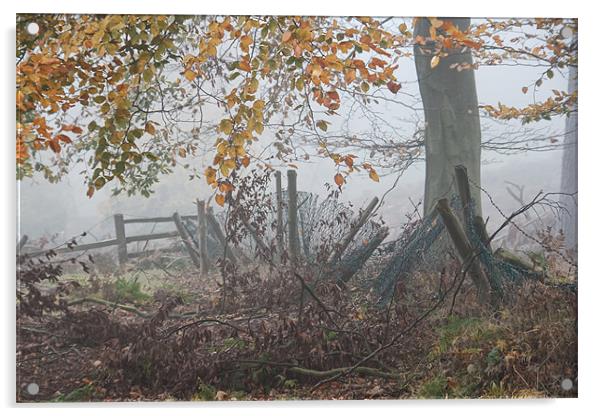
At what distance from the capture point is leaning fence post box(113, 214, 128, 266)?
3484mm

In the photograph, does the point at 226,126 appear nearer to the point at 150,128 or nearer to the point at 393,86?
the point at 150,128

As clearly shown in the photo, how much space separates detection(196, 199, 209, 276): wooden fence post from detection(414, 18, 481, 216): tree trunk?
1190 mm

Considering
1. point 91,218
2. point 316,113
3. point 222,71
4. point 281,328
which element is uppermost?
point 222,71

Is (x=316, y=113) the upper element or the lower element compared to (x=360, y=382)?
upper

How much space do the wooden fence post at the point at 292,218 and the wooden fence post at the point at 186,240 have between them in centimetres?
50

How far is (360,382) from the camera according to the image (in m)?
3.51

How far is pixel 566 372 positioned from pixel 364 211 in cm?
139

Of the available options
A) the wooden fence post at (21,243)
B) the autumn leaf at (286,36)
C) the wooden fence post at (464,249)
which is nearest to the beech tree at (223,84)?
the autumn leaf at (286,36)

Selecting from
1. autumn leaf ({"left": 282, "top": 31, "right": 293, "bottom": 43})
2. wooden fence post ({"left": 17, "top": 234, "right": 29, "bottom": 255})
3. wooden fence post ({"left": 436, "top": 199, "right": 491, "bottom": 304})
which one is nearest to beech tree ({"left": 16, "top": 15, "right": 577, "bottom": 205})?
→ autumn leaf ({"left": 282, "top": 31, "right": 293, "bottom": 43})

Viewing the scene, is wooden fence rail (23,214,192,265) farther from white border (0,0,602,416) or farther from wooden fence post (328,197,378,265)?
wooden fence post (328,197,378,265)

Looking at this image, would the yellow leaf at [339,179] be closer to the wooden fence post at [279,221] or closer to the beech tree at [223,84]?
the beech tree at [223,84]

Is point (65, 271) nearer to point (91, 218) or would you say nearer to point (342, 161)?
point (91, 218)

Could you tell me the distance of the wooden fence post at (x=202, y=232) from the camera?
3.53 meters

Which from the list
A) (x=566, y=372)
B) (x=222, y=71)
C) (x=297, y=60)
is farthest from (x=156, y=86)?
(x=566, y=372)
